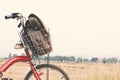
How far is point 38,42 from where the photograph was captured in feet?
22.8

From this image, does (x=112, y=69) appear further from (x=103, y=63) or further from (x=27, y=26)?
(x=27, y=26)

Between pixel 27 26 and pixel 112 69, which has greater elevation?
pixel 27 26

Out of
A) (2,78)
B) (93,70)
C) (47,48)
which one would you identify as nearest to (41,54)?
(47,48)

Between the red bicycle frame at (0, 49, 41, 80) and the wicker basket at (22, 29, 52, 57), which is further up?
the wicker basket at (22, 29, 52, 57)

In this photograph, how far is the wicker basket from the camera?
692 centimetres

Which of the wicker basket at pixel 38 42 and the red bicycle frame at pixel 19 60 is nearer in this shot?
the wicker basket at pixel 38 42

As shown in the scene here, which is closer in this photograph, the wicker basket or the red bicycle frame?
the wicker basket

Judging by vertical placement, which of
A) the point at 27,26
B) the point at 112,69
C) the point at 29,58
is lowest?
the point at 112,69

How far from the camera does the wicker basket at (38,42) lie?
692 centimetres

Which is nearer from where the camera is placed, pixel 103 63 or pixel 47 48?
pixel 47 48

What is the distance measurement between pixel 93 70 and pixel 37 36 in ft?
12.0

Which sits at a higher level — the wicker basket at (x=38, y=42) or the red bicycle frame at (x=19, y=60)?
the wicker basket at (x=38, y=42)

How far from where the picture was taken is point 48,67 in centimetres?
704

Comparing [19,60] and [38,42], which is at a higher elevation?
[38,42]
